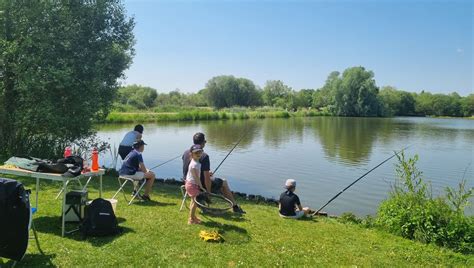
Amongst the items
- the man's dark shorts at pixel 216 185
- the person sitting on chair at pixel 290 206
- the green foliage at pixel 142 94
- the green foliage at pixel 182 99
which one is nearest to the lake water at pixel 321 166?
the person sitting on chair at pixel 290 206

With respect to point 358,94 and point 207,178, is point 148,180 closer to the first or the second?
point 207,178

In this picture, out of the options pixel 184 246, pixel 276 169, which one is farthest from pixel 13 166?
pixel 276 169

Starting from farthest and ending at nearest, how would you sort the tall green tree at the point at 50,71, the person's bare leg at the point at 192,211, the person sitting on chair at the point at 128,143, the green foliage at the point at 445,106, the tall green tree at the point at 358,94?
the green foliage at the point at 445,106 < the tall green tree at the point at 358,94 < the tall green tree at the point at 50,71 < the person sitting on chair at the point at 128,143 < the person's bare leg at the point at 192,211

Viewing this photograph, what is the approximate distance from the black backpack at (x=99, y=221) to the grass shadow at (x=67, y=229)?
0.26 feet

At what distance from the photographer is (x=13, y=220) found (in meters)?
3.92

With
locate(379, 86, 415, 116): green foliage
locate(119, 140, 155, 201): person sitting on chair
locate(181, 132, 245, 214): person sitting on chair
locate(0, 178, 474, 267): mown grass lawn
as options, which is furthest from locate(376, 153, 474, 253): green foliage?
Result: locate(379, 86, 415, 116): green foliage

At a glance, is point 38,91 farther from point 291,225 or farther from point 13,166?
point 291,225

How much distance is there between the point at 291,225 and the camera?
6762 mm

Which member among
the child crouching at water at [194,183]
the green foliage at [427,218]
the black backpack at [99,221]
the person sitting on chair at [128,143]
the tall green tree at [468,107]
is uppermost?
the tall green tree at [468,107]

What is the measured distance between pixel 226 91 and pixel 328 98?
74.5 feet

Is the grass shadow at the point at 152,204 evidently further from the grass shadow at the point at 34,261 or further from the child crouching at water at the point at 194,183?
the grass shadow at the point at 34,261

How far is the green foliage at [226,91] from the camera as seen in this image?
86312mm

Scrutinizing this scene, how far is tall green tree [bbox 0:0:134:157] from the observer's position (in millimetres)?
10891

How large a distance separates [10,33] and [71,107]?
274 centimetres
